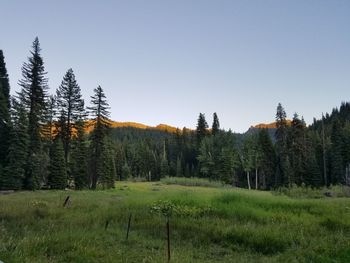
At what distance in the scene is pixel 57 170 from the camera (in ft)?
179

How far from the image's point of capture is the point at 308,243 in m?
14.2

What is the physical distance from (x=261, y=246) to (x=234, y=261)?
278 centimetres

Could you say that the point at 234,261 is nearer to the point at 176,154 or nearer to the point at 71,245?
the point at 71,245

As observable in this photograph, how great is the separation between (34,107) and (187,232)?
43.3m

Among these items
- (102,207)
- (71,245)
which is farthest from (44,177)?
(71,245)

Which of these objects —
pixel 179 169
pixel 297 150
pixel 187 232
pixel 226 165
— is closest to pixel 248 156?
pixel 226 165

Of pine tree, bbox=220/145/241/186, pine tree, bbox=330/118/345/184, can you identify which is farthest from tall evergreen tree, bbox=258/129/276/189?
pine tree, bbox=330/118/345/184

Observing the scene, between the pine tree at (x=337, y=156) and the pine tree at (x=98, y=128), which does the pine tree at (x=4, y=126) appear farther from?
the pine tree at (x=337, y=156)

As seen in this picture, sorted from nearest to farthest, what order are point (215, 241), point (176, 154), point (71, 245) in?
point (71, 245) → point (215, 241) → point (176, 154)

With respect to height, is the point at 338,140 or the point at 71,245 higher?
the point at 338,140

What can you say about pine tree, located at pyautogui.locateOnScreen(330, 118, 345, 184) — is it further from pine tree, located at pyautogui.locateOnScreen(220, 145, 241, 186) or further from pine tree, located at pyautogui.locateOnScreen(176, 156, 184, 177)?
pine tree, located at pyautogui.locateOnScreen(176, 156, 184, 177)

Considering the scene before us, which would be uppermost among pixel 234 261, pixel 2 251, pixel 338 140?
pixel 338 140

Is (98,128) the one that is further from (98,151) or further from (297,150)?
(297,150)

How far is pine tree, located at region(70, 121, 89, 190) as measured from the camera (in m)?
62.1
